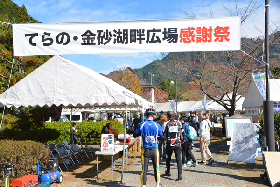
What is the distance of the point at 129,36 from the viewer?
24.0 feet

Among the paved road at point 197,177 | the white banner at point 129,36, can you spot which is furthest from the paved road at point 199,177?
the white banner at point 129,36

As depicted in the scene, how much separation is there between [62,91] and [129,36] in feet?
8.39

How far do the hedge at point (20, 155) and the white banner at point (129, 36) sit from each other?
2.80 meters

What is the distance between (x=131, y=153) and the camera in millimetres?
12219

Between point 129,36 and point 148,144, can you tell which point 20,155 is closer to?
point 148,144

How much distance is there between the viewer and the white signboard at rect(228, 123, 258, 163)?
9.01 meters

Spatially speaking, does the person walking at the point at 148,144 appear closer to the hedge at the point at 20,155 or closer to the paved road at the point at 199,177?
the paved road at the point at 199,177

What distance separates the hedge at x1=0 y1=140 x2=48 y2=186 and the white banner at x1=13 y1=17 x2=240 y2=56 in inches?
110

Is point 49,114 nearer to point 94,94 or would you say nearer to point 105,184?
point 94,94

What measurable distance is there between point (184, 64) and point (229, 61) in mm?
2887

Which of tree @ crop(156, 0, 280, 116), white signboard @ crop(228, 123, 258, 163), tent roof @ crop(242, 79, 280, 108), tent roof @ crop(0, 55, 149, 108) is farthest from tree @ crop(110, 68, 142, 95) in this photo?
tent roof @ crop(0, 55, 149, 108)

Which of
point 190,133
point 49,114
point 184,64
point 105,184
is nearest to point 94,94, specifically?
point 105,184

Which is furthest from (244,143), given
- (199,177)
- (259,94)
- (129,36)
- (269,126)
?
(129,36)

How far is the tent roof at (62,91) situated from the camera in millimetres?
7230
